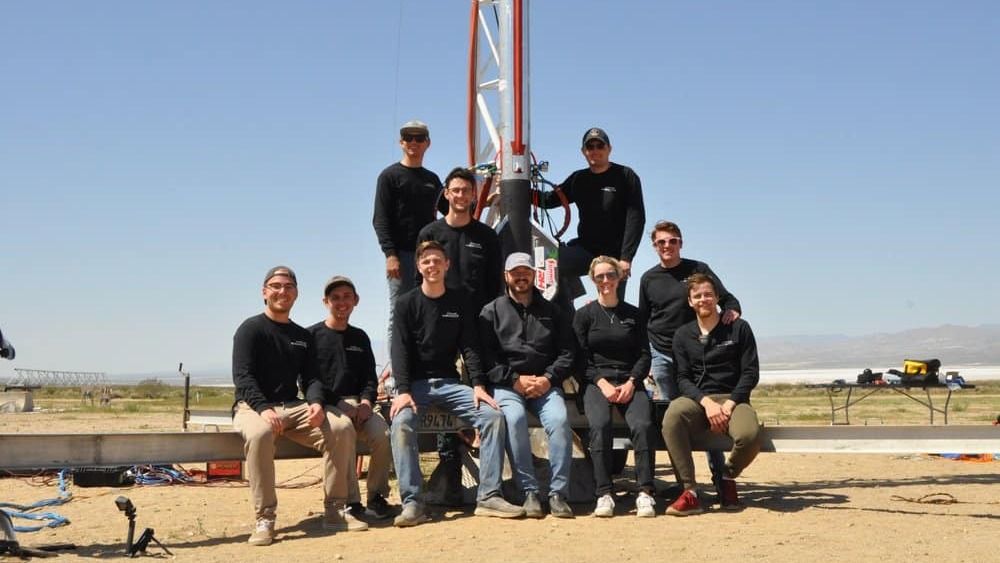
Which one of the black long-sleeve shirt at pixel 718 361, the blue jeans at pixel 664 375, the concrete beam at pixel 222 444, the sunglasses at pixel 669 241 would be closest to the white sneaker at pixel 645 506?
the concrete beam at pixel 222 444

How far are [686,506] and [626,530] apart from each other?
721 mm

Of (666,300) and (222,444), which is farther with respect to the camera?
(666,300)

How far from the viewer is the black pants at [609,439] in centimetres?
647

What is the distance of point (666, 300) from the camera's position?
7195mm

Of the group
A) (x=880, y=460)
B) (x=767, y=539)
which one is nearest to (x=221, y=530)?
(x=767, y=539)

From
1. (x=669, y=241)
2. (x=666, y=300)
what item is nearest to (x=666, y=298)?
(x=666, y=300)

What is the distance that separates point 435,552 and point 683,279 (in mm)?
2901

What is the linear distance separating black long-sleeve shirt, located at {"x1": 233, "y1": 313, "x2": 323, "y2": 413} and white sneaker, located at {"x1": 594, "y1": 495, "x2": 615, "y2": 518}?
73.5 inches

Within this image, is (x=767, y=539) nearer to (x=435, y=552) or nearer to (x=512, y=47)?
(x=435, y=552)

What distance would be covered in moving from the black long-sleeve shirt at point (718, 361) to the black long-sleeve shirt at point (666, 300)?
0.33m

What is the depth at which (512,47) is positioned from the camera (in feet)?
31.7

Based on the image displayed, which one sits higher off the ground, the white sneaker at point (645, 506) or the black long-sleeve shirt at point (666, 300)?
the black long-sleeve shirt at point (666, 300)

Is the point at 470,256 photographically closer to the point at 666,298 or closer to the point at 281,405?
the point at 666,298

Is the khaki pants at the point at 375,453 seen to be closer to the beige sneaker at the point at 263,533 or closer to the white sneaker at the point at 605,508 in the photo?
the beige sneaker at the point at 263,533
